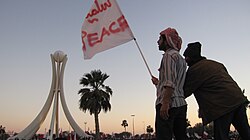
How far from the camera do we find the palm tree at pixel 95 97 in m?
34.3

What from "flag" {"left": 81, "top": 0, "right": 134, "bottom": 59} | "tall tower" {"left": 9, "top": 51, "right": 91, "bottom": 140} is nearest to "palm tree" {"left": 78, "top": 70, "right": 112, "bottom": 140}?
"tall tower" {"left": 9, "top": 51, "right": 91, "bottom": 140}

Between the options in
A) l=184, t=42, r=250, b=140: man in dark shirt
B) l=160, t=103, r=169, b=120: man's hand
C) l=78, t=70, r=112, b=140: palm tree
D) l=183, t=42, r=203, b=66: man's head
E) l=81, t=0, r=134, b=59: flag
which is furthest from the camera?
l=78, t=70, r=112, b=140: palm tree

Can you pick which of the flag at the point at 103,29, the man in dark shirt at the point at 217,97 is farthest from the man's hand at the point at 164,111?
the flag at the point at 103,29

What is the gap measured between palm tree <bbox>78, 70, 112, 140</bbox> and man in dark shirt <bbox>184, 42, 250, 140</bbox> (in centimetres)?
3055

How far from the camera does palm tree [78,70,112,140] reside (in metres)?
34.3

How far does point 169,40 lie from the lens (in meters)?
3.92

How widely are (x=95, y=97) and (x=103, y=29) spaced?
98.2 ft

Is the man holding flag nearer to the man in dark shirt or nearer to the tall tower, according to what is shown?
the man in dark shirt

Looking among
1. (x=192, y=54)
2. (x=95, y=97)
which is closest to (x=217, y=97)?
(x=192, y=54)

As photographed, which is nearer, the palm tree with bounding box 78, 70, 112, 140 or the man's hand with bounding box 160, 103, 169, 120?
the man's hand with bounding box 160, 103, 169, 120

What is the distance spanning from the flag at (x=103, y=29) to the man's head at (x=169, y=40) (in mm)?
1430

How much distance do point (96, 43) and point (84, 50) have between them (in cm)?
30

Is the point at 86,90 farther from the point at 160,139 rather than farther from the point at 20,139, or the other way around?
the point at 160,139

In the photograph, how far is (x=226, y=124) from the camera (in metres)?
3.84
